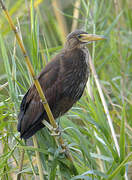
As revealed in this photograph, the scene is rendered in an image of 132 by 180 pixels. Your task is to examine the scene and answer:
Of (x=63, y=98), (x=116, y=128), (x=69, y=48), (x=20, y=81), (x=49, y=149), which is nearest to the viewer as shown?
(x=49, y=149)

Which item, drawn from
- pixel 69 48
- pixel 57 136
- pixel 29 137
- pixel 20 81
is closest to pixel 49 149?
pixel 57 136

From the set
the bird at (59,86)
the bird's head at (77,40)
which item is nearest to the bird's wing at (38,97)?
the bird at (59,86)

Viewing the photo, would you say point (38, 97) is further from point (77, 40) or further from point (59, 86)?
point (77, 40)

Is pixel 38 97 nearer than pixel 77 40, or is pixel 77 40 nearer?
pixel 38 97

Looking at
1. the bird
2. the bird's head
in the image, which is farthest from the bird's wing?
the bird's head

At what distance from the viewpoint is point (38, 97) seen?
2.30m

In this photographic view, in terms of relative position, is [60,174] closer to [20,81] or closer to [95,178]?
[95,178]

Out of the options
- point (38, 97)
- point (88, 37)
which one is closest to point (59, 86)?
point (38, 97)

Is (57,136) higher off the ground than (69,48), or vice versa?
(69,48)

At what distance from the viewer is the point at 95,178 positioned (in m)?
1.89

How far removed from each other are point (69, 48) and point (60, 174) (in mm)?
982

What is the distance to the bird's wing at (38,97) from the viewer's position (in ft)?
7.14

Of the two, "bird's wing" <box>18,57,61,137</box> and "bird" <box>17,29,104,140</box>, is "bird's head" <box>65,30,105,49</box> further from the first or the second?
"bird's wing" <box>18,57,61,137</box>

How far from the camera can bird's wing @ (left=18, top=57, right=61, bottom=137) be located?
7.14ft
